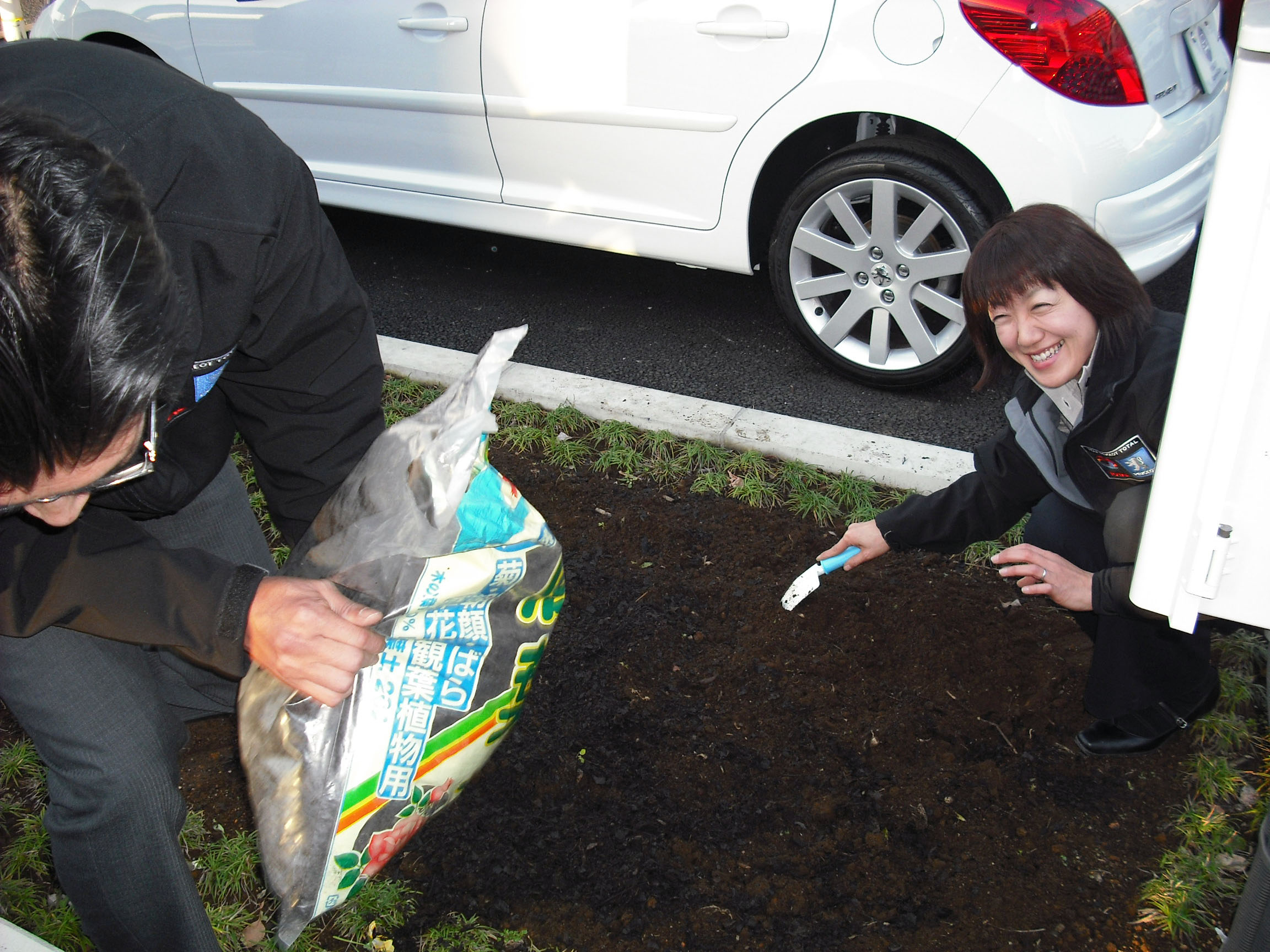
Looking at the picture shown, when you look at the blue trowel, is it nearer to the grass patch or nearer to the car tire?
the grass patch

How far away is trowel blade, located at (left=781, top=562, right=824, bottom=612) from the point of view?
239cm

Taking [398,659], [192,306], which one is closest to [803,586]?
[398,659]

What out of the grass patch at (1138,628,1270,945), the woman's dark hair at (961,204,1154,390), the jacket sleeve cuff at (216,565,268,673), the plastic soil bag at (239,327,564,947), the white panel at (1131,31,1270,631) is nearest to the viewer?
the white panel at (1131,31,1270,631)

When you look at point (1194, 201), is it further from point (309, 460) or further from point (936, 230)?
point (309, 460)

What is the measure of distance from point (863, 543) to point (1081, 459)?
0.50 m

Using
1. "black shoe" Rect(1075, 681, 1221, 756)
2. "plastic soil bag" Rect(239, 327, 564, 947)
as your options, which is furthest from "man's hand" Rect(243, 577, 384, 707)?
"black shoe" Rect(1075, 681, 1221, 756)

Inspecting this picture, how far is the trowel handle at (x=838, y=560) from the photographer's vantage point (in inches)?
92.7

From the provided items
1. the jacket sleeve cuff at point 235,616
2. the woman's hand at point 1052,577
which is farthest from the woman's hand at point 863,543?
the jacket sleeve cuff at point 235,616

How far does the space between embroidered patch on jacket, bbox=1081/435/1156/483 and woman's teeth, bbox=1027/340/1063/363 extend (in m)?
0.20

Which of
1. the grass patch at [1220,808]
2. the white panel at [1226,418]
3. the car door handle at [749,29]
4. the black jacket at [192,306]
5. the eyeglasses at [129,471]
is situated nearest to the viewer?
the white panel at [1226,418]

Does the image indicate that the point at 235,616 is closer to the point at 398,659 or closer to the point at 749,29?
the point at 398,659

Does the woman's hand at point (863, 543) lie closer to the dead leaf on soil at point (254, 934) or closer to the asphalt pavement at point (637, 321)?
Result: the asphalt pavement at point (637, 321)

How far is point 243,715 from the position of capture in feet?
5.56

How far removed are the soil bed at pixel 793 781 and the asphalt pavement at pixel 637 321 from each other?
0.94 meters
